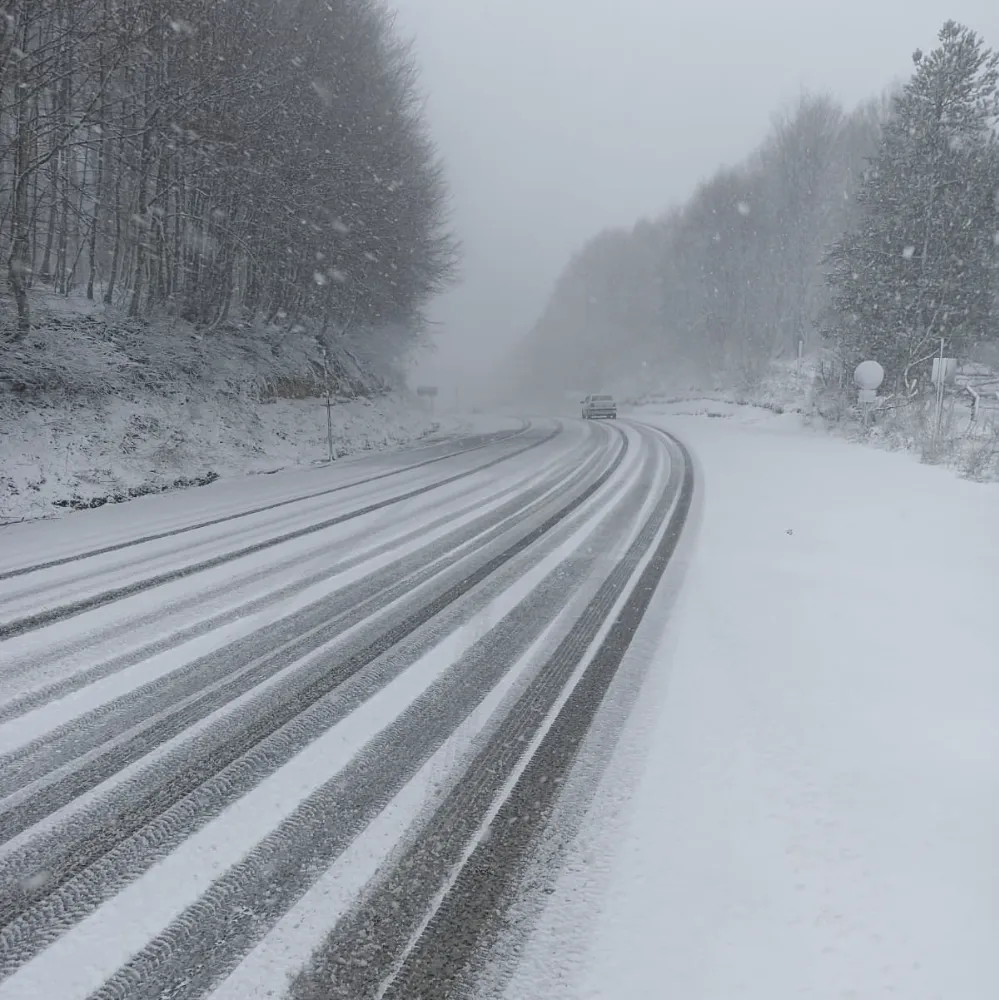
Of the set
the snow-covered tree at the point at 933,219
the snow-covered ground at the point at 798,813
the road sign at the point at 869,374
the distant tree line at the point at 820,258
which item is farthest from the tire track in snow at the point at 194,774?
the snow-covered tree at the point at 933,219

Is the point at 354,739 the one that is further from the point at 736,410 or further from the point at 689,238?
the point at 689,238

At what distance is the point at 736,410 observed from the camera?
29656mm

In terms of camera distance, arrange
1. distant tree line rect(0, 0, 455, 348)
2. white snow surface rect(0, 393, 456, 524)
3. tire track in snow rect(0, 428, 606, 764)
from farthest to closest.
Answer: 1. distant tree line rect(0, 0, 455, 348)
2. white snow surface rect(0, 393, 456, 524)
3. tire track in snow rect(0, 428, 606, 764)

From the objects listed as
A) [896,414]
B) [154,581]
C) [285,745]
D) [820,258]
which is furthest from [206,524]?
[820,258]

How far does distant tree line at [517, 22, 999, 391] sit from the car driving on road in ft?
24.1

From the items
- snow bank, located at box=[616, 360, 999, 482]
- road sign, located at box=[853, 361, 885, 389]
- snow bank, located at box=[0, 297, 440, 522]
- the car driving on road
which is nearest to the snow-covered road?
snow bank, located at box=[0, 297, 440, 522]

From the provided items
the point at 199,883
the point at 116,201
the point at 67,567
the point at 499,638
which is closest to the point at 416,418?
the point at 116,201

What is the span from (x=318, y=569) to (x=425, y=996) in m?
4.20

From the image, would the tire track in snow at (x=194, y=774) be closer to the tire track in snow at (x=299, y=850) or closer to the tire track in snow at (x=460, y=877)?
the tire track in snow at (x=299, y=850)

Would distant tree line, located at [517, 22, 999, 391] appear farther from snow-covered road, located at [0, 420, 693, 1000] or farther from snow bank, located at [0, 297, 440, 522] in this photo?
snow-covered road, located at [0, 420, 693, 1000]

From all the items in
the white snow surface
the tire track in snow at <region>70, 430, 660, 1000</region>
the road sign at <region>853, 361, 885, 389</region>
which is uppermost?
the road sign at <region>853, 361, 885, 389</region>

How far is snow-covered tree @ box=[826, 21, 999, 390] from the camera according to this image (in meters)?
21.1

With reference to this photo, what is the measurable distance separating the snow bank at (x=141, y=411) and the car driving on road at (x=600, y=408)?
61.0 ft

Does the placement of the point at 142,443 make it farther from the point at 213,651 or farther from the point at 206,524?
the point at 213,651
